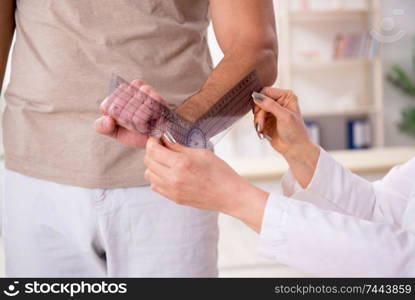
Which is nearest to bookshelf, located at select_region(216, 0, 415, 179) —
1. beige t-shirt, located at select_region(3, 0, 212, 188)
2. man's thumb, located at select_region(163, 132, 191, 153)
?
beige t-shirt, located at select_region(3, 0, 212, 188)

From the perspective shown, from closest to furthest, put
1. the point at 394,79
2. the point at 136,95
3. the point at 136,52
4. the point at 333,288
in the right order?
the point at 136,95, the point at 136,52, the point at 333,288, the point at 394,79

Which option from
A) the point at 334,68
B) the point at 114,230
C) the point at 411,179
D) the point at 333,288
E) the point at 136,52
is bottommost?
the point at 333,288

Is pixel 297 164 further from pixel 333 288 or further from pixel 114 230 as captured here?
pixel 114 230

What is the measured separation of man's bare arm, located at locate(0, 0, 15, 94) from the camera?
44.6 inches

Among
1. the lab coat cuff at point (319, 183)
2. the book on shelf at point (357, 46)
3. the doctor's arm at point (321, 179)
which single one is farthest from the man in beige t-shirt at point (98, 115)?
the book on shelf at point (357, 46)

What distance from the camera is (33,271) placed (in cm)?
114

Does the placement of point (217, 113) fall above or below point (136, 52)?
below

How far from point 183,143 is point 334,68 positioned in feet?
15.6

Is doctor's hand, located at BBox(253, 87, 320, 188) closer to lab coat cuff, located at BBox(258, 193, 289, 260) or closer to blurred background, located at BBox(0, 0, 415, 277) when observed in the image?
lab coat cuff, located at BBox(258, 193, 289, 260)

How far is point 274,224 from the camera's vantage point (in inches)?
37.1

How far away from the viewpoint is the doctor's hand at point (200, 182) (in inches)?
35.6

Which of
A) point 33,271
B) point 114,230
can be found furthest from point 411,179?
point 33,271

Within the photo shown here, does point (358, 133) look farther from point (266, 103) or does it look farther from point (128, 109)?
point (128, 109)

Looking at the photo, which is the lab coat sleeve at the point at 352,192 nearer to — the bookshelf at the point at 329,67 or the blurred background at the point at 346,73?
the blurred background at the point at 346,73
